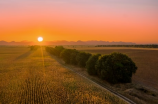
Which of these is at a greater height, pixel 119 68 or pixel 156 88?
pixel 119 68

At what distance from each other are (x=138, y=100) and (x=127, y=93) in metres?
1.49

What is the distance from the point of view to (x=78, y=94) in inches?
459

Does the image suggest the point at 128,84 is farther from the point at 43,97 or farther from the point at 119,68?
the point at 43,97

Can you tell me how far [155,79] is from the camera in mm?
17344

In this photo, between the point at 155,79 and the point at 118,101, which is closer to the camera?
the point at 118,101

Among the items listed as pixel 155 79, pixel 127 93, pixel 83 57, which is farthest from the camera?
pixel 83 57

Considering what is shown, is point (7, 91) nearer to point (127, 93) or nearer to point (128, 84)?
point (127, 93)

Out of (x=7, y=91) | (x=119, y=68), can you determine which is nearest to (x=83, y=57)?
(x=119, y=68)

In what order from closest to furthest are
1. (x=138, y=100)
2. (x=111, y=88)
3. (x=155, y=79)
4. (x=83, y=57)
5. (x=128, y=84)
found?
1. (x=138, y=100)
2. (x=111, y=88)
3. (x=128, y=84)
4. (x=155, y=79)
5. (x=83, y=57)

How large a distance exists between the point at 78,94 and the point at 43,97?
2.48 meters

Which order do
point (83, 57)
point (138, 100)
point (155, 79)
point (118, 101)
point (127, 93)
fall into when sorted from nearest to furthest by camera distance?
A: 1. point (118, 101)
2. point (138, 100)
3. point (127, 93)
4. point (155, 79)
5. point (83, 57)

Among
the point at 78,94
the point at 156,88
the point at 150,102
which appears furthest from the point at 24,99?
the point at 156,88

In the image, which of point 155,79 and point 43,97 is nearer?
point 43,97

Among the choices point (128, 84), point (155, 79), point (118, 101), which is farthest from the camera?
point (155, 79)
